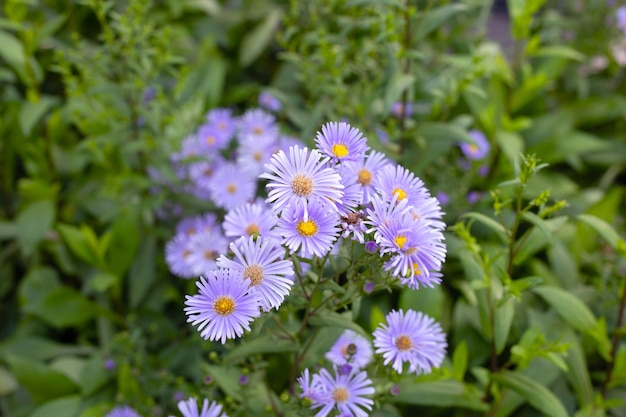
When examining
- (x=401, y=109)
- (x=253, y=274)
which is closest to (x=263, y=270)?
(x=253, y=274)

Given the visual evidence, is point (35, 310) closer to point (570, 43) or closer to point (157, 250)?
point (157, 250)

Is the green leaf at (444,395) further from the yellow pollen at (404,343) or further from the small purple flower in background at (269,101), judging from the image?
the small purple flower in background at (269,101)

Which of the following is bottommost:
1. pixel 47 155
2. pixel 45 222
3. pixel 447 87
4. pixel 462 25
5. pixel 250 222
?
pixel 250 222

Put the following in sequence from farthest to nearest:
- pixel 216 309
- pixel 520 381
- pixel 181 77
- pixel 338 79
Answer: pixel 181 77, pixel 338 79, pixel 520 381, pixel 216 309

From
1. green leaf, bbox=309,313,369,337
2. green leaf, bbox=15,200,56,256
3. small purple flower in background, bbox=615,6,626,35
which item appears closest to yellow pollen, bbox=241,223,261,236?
green leaf, bbox=309,313,369,337

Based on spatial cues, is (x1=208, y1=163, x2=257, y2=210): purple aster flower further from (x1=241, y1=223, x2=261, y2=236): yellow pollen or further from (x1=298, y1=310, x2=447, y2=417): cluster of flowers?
(x1=298, y1=310, x2=447, y2=417): cluster of flowers

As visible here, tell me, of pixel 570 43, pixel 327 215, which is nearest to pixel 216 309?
pixel 327 215

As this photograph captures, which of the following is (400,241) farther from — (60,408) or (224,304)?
(60,408)

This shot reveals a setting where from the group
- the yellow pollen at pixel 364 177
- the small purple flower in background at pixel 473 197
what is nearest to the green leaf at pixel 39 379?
the yellow pollen at pixel 364 177
